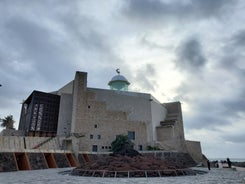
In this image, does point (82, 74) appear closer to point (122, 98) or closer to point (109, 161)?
point (122, 98)

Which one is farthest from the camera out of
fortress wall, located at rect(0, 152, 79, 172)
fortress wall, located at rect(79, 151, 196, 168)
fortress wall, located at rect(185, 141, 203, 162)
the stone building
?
the stone building

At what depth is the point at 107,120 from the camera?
4478 centimetres

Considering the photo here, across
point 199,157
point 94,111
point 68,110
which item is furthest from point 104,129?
point 199,157

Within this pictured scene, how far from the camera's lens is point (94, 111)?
4428cm

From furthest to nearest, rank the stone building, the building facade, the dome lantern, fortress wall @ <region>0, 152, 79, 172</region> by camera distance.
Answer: the dome lantern
the building facade
the stone building
fortress wall @ <region>0, 152, 79, 172</region>

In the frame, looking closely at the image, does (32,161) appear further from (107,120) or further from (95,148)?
(107,120)

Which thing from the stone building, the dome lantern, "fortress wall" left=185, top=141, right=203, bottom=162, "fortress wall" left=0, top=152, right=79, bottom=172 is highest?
the dome lantern

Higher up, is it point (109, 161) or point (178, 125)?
point (178, 125)

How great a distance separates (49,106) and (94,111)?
9792 millimetres

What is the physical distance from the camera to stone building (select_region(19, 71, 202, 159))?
42.0 meters

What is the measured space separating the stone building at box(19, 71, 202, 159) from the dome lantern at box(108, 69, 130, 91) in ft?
27.5

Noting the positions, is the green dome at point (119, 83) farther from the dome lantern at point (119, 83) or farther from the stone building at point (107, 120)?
the stone building at point (107, 120)

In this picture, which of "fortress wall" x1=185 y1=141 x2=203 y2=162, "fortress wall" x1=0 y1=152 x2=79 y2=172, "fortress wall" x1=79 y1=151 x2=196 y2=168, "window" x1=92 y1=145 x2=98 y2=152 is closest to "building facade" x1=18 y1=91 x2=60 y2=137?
"window" x1=92 y1=145 x2=98 y2=152

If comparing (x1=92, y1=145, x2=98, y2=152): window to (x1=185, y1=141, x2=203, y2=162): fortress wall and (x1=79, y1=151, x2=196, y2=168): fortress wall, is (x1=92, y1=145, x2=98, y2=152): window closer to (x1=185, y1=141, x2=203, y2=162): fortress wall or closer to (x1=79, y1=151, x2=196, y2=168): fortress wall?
(x1=79, y1=151, x2=196, y2=168): fortress wall
